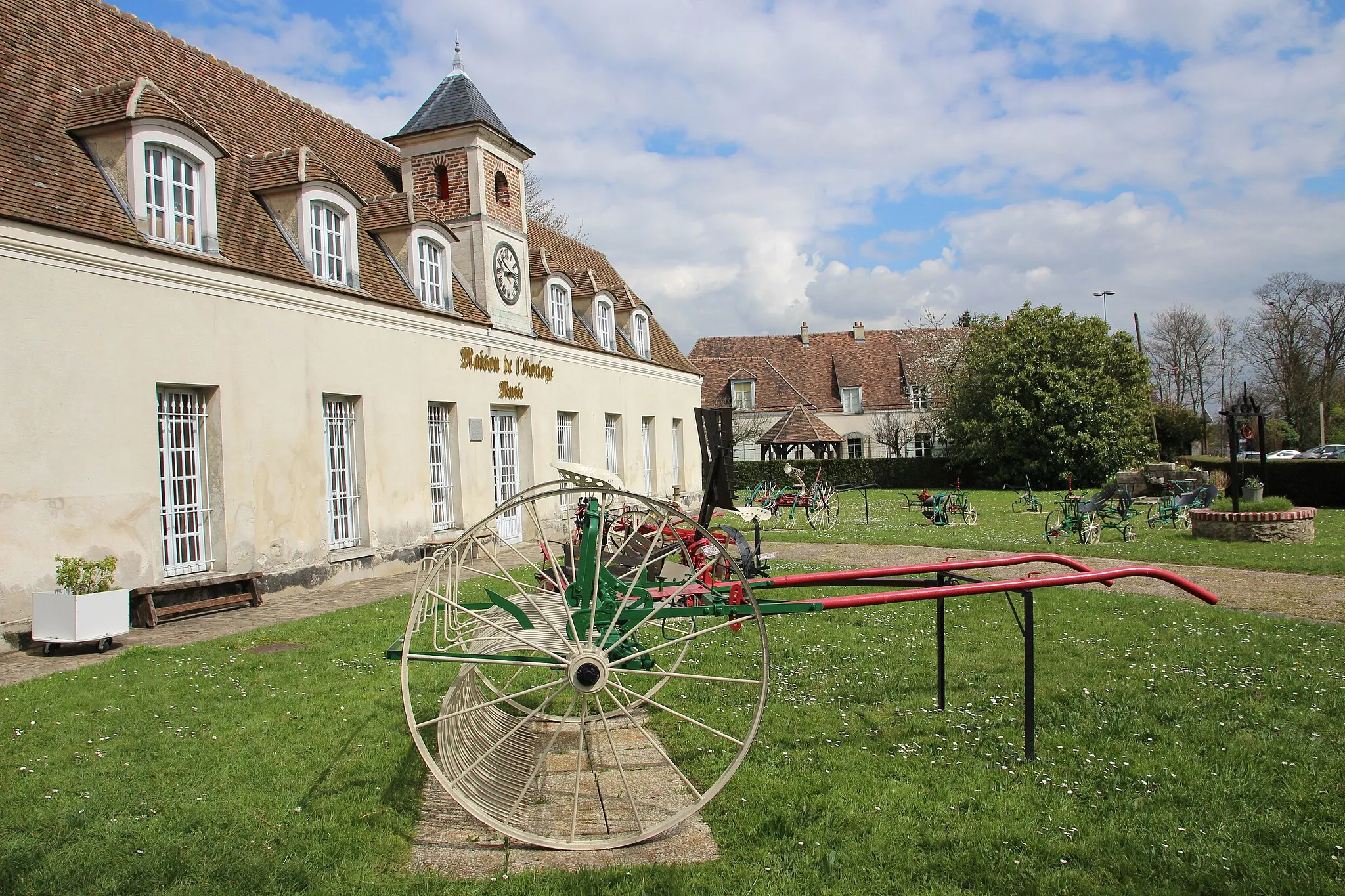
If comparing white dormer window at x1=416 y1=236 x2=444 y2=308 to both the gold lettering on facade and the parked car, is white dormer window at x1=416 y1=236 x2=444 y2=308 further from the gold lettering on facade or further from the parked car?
the parked car

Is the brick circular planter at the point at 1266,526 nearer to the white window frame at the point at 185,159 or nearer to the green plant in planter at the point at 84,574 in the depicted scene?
the white window frame at the point at 185,159

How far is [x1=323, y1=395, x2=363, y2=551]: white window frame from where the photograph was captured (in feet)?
41.0

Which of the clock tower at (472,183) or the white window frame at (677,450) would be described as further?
the white window frame at (677,450)

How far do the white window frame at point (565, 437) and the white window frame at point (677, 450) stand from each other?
19.4 ft

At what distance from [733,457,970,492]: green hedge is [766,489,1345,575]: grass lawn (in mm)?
10270

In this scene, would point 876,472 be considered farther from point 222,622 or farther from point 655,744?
point 655,744

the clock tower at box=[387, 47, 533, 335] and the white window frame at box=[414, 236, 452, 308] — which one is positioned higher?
the clock tower at box=[387, 47, 533, 335]

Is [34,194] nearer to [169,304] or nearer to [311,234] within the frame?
[169,304]

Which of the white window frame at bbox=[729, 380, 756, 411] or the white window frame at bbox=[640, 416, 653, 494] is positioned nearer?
the white window frame at bbox=[640, 416, 653, 494]

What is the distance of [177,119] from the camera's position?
9812 millimetres

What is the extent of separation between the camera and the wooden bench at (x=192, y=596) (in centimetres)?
Answer: 910

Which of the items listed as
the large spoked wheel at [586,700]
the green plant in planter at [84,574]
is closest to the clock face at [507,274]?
the green plant in planter at [84,574]

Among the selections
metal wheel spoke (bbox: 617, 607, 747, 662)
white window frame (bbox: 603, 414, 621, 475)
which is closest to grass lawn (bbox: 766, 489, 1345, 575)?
white window frame (bbox: 603, 414, 621, 475)

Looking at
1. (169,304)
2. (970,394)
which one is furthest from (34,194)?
(970,394)
